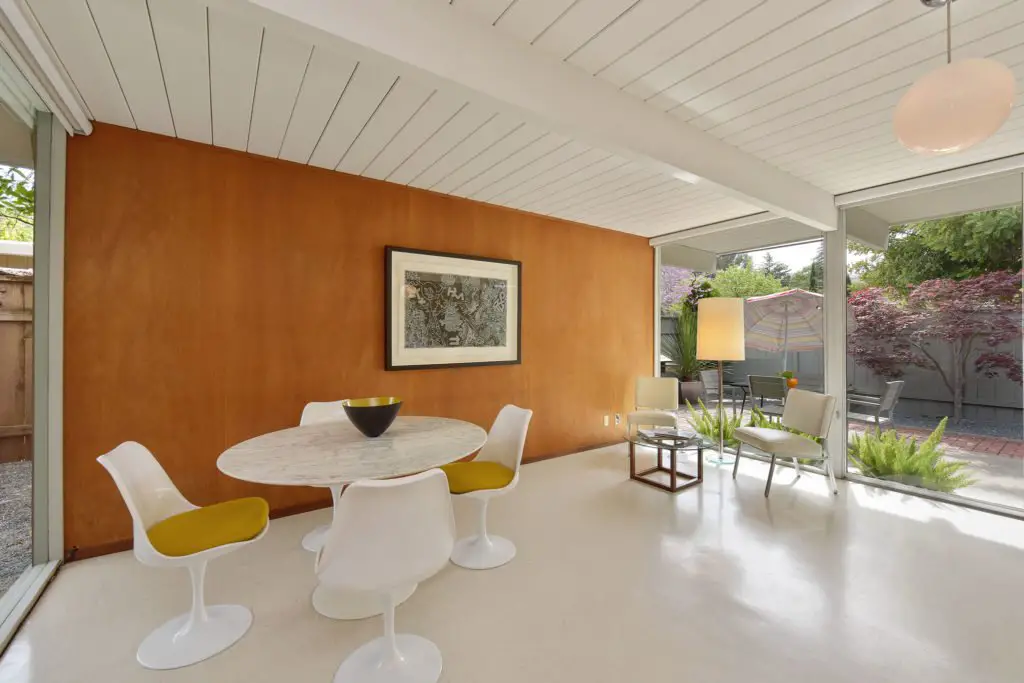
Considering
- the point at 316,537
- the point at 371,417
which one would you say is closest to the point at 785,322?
the point at 371,417

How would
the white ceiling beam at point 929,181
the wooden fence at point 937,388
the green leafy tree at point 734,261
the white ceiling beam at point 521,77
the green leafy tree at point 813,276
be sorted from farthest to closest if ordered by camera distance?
the green leafy tree at point 734,261 < the green leafy tree at point 813,276 < the wooden fence at point 937,388 < the white ceiling beam at point 929,181 < the white ceiling beam at point 521,77

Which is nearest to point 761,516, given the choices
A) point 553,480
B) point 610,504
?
point 610,504

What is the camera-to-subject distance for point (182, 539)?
5.35ft

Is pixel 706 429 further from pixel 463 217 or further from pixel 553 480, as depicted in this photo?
pixel 463 217

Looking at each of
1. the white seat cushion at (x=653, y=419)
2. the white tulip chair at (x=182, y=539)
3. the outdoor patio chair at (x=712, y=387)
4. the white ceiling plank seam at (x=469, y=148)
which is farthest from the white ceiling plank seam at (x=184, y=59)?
the outdoor patio chair at (x=712, y=387)

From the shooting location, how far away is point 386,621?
1574 millimetres

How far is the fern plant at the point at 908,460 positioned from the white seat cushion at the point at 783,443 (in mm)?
765

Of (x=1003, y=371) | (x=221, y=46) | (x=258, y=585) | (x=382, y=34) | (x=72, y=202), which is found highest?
Result: (x=221, y=46)

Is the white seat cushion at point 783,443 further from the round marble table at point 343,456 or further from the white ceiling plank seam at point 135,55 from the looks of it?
the white ceiling plank seam at point 135,55

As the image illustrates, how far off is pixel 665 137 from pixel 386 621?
2.58 meters

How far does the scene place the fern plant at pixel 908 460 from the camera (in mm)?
3242

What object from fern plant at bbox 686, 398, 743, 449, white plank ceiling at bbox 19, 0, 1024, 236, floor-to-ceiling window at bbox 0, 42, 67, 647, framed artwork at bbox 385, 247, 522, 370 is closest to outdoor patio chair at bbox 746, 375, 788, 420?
fern plant at bbox 686, 398, 743, 449

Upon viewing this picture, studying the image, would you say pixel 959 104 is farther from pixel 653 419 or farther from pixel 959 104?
pixel 653 419

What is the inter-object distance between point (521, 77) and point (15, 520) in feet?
10.2
